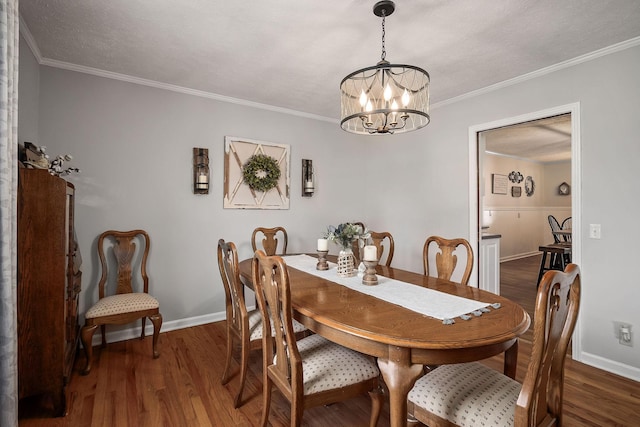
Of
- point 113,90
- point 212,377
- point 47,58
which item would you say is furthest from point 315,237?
point 47,58

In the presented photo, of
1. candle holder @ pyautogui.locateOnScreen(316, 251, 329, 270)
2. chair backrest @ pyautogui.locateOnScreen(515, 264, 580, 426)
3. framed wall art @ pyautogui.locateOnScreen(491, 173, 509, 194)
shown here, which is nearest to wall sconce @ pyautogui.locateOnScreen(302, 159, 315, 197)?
candle holder @ pyautogui.locateOnScreen(316, 251, 329, 270)

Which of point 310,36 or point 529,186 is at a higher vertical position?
point 310,36

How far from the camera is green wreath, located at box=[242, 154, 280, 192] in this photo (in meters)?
3.55

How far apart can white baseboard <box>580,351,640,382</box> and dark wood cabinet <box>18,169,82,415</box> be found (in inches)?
147

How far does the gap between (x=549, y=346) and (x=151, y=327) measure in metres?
3.26

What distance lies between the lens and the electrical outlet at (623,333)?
233 cm

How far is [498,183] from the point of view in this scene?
7.01 metres

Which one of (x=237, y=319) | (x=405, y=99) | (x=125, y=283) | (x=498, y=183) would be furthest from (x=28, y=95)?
(x=498, y=183)

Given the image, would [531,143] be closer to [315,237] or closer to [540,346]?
Result: [315,237]

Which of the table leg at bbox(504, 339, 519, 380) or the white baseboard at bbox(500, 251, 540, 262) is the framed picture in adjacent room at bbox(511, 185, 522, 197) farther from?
the table leg at bbox(504, 339, 519, 380)

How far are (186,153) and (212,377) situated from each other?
7.07 ft

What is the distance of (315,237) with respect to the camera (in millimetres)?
4160

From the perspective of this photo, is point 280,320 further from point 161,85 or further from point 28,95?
point 161,85

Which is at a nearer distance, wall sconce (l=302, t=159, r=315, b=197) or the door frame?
the door frame
